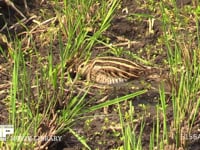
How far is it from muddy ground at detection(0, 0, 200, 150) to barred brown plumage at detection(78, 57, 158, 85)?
99 millimetres

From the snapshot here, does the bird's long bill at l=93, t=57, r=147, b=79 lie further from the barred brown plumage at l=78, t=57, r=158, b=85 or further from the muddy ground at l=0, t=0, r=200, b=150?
the muddy ground at l=0, t=0, r=200, b=150

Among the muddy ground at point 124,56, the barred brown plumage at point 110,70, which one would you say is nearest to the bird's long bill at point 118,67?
the barred brown plumage at point 110,70

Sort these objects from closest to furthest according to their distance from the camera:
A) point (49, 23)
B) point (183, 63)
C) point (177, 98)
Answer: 1. point (177, 98)
2. point (183, 63)
3. point (49, 23)

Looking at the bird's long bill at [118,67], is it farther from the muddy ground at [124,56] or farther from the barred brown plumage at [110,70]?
the muddy ground at [124,56]

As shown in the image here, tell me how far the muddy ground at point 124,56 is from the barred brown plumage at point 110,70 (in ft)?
0.33

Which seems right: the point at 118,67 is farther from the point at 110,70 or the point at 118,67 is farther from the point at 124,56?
the point at 124,56

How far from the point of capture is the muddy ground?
2.70m

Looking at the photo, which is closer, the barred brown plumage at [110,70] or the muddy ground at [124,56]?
the muddy ground at [124,56]

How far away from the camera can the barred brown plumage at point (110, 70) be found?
3.01 m

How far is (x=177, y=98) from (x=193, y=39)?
632 mm

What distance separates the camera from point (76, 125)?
2.78 meters

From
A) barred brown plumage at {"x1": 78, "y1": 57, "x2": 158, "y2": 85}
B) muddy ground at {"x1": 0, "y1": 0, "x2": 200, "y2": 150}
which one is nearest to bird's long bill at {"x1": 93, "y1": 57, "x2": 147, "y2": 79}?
barred brown plumage at {"x1": 78, "y1": 57, "x2": 158, "y2": 85}

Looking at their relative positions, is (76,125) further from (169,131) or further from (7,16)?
(7,16)

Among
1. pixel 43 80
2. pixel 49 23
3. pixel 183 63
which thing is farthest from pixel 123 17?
pixel 43 80
